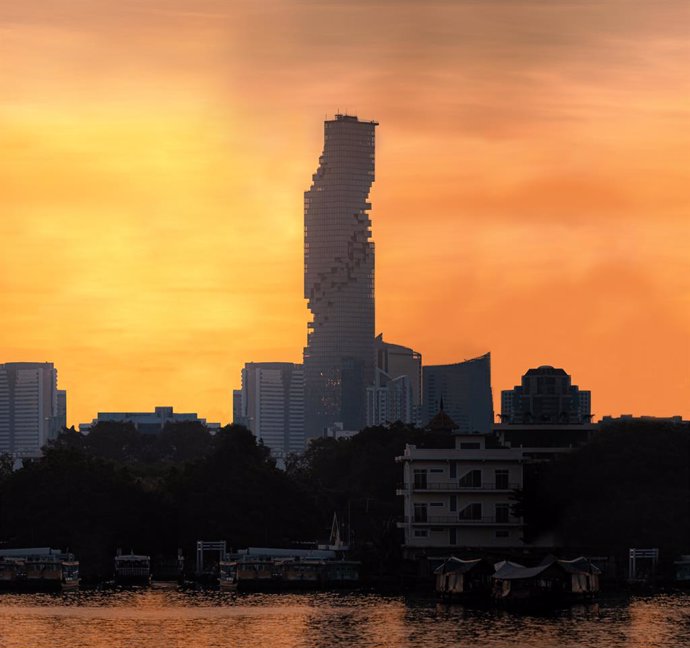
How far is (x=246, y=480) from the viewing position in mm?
187250

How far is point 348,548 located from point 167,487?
19511 mm

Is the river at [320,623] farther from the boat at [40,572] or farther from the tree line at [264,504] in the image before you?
the tree line at [264,504]

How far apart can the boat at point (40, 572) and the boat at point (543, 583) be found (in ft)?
118

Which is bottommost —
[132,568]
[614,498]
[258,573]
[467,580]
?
[467,580]

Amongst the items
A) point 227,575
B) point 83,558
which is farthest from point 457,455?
point 83,558

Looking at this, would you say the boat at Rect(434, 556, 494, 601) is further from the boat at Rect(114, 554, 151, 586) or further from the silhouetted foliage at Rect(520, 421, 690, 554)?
the boat at Rect(114, 554, 151, 586)

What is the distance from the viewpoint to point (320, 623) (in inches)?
5261

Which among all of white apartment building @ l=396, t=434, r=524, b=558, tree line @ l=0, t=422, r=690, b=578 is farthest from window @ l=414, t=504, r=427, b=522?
tree line @ l=0, t=422, r=690, b=578

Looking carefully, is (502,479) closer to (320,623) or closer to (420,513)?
(420,513)

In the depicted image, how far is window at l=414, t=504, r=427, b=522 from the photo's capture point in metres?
171

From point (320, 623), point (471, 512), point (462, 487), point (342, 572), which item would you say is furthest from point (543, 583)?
point (462, 487)

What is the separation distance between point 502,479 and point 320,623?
40.4 m

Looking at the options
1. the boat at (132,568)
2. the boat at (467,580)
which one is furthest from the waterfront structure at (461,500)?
the boat at (132,568)

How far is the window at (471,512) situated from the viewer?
170 meters
